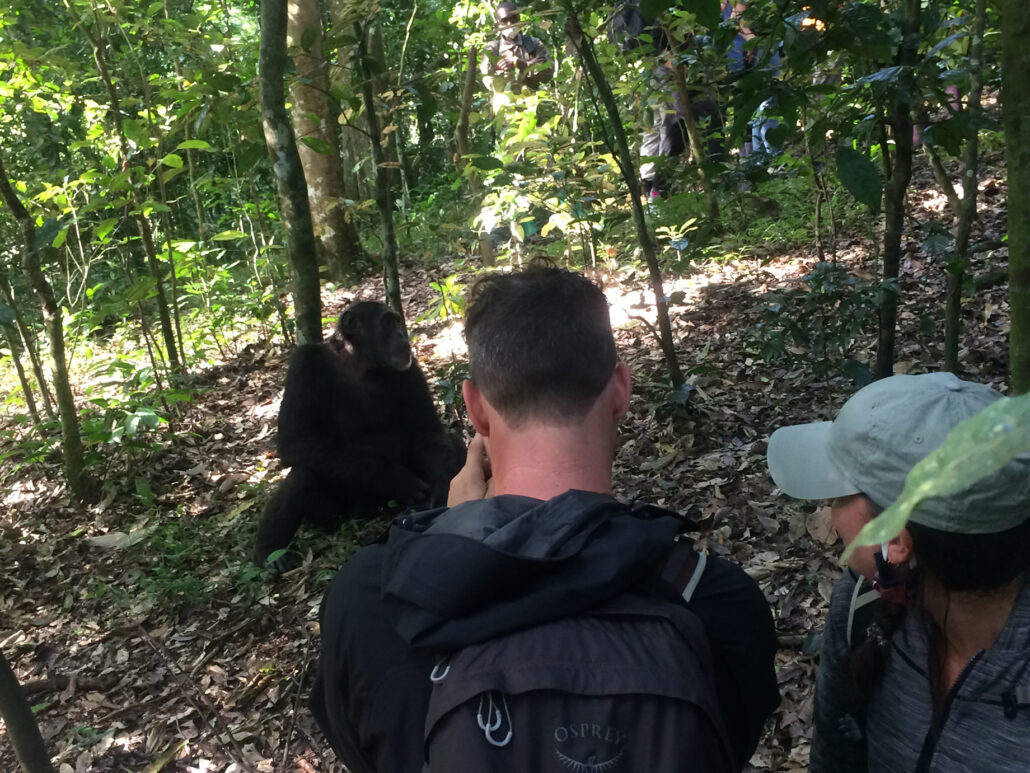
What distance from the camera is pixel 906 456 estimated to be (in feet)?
4.94

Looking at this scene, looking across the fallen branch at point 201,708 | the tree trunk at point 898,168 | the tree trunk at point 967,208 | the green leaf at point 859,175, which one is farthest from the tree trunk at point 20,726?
the tree trunk at point 967,208

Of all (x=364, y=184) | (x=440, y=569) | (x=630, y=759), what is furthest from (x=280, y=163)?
(x=364, y=184)

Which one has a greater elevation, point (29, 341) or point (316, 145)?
point (316, 145)

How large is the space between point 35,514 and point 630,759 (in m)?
6.32

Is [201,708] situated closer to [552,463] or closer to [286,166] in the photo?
[286,166]

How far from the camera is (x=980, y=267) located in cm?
586

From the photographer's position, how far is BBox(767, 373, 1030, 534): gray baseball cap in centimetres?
133

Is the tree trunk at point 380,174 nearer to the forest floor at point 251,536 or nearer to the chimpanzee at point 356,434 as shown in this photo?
the chimpanzee at point 356,434

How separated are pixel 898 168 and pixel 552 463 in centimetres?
279

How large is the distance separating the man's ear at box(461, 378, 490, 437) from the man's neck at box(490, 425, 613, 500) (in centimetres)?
11

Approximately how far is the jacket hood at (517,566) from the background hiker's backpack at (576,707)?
4 centimetres

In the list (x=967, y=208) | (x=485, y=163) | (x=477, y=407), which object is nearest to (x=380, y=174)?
(x=485, y=163)

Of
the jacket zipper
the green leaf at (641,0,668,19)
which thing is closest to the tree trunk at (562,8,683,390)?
the green leaf at (641,0,668,19)

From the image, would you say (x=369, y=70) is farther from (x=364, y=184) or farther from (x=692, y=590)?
(x=364, y=184)
